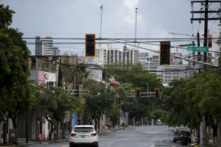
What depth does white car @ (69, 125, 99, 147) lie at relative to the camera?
84.9 ft

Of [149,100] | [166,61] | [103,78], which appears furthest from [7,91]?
[149,100]

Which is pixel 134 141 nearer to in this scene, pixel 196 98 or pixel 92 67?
pixel 196 98

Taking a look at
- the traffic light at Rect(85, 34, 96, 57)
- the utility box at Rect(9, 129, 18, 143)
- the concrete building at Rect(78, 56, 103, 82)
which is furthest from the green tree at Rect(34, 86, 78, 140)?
the concrete building at Rect(78, 56, 103, 82)

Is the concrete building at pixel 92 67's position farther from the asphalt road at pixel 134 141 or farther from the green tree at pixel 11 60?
the green tree at pixel 11 60

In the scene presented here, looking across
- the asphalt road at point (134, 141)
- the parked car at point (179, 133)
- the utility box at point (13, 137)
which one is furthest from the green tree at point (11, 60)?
the parked car at point (179, 133)

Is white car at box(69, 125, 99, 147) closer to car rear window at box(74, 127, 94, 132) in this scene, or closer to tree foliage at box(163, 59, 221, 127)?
car rear window at box(74, 127, 94, 132)

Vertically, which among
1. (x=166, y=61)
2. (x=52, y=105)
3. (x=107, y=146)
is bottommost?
(x=107, y=146)

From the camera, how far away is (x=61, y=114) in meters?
43.2

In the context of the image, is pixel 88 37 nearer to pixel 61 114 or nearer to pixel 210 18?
pixel 210 18

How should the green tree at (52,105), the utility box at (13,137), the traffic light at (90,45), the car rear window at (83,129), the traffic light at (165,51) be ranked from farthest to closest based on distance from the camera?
the green tree at (52,105) → the utility box at (13,137) → the car rear window at (83,129) → the traffic light at (165,51) → the traffic light at (90,45)

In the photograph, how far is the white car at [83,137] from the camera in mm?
25891

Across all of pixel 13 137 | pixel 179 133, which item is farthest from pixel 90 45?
pixel 179 133

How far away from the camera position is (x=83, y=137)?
25953 mm

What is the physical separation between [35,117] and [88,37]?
94.1 feet
